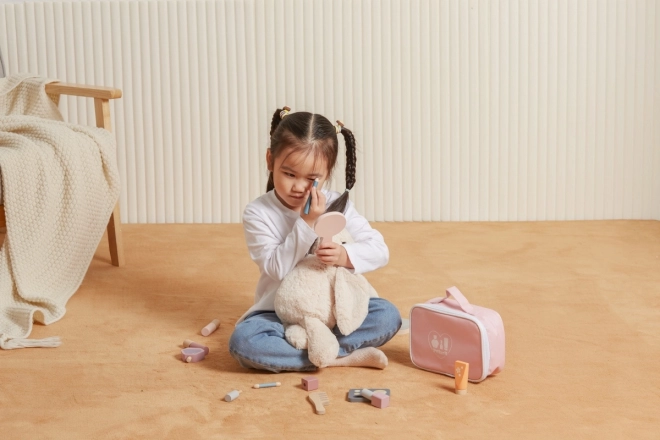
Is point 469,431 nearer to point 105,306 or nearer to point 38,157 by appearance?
point 105,306

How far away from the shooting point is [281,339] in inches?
62.0

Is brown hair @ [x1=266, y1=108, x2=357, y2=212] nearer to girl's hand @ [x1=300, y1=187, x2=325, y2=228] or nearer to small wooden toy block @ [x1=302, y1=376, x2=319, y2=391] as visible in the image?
girl's hand @ [x1=300, y1=187, x2=325, y2=228]

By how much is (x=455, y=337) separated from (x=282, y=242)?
40 cm

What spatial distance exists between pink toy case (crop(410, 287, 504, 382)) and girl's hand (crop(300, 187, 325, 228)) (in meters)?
0.26

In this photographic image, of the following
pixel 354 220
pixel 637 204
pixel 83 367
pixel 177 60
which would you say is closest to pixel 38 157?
pixel 83 367

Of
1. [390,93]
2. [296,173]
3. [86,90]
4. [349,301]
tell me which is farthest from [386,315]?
[390,93]

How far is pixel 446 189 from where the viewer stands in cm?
303

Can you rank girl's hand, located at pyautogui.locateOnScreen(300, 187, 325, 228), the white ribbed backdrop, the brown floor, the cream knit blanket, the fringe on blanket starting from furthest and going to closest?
the white ribbed backdrop, the cream knit blanket, the fringe on blanket, girl's hand, located at pyautogui.locateOnScreen(300, 187, 325, 228), the brown floor

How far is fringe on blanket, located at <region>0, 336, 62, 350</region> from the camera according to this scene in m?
1.72

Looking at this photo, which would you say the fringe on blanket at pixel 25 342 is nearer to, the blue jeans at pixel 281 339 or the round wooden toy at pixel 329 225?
the blue jeans at pixel 281 339

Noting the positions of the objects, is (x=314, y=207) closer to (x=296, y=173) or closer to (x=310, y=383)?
(x=296, y=173)

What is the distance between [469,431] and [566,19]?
2039 mm

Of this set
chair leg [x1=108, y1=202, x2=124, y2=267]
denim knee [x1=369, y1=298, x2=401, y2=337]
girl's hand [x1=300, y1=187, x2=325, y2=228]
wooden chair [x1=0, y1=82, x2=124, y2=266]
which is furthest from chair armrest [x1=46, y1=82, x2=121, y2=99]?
denim knee [x1=369, y1=298, x2=401, y2=337]

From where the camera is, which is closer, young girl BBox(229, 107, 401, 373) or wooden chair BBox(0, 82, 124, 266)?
young girl BBox(229, 107, 401, 373)
